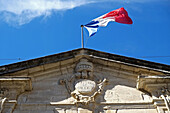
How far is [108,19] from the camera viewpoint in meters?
13.4

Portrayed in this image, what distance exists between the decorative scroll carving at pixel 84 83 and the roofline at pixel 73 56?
0.52 m

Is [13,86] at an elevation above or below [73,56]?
below

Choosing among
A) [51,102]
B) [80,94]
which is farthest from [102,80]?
Answer: [51,102]

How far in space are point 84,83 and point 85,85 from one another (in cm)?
13

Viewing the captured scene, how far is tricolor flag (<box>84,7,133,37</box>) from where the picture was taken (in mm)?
13156

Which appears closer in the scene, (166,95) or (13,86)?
(166,95)

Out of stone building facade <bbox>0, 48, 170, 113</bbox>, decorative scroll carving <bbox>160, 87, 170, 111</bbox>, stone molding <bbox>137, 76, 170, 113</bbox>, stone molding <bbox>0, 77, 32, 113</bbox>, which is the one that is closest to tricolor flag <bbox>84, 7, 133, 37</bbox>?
stone building facade <bbox>0, 48, 170, 113</bbox>

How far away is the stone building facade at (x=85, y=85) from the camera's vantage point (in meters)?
9.34

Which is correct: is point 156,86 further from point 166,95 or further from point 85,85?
point 85,85

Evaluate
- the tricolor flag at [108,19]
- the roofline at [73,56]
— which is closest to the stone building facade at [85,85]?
Result: the roofline at [73,56]

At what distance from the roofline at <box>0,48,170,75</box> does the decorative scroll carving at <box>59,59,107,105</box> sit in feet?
1.72

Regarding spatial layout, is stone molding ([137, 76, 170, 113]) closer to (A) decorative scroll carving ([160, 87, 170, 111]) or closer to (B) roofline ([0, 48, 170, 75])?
(A) decorative scroll carving ([160, 87, 170, 111])

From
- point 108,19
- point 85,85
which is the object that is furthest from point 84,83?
point 108,19

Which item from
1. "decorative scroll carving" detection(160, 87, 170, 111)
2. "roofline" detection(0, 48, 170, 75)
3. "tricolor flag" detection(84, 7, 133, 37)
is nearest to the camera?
"decorative scroll carving" detection(160, 87, 170, 111)
